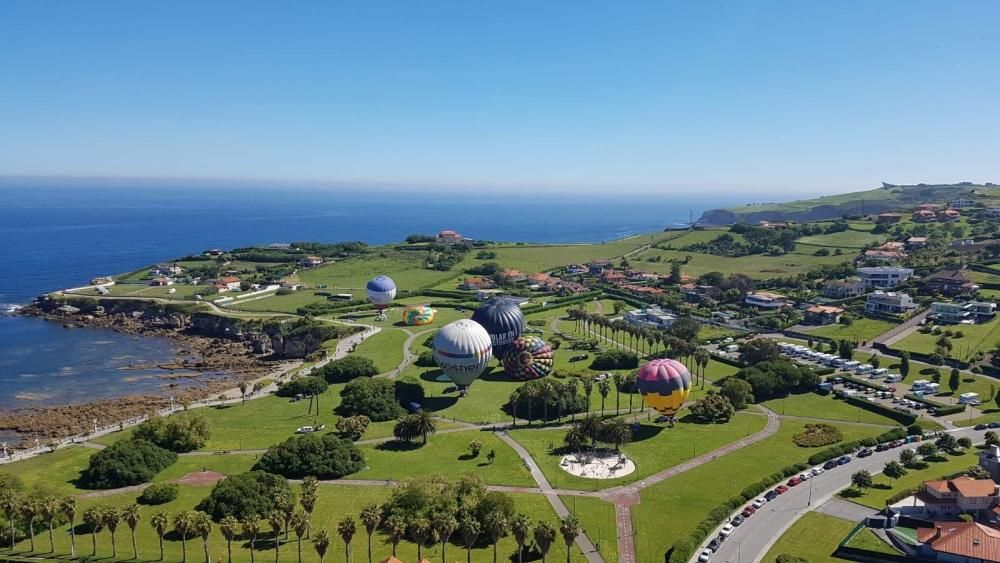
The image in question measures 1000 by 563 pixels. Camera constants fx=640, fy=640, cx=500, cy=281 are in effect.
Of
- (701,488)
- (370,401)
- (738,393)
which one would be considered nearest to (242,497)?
(370,401)

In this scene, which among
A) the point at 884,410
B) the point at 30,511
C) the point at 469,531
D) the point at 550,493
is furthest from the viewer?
the point at 884,410

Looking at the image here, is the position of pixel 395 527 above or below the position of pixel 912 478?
above

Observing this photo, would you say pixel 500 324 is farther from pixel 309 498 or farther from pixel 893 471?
pixel 893 471

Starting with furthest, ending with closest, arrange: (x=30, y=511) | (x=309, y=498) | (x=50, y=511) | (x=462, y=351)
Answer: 1. (x=462, y=351)
2. (x=309, y=498)
3. (x=50, y=511)
4. (x=30, y=511)

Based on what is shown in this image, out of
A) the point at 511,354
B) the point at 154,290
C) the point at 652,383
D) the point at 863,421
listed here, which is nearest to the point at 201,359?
the point at 154,290

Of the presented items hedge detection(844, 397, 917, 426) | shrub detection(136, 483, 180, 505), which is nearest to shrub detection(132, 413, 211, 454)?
shrub detection(136, 483, 180, 505)

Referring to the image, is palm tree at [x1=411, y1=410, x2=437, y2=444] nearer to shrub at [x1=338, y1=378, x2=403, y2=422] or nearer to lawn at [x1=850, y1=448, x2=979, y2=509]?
shrub at [x1=338, y1=378, x2=403, y2=422]

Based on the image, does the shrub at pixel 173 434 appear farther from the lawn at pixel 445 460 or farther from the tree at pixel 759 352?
the tree at pixel 759 352
